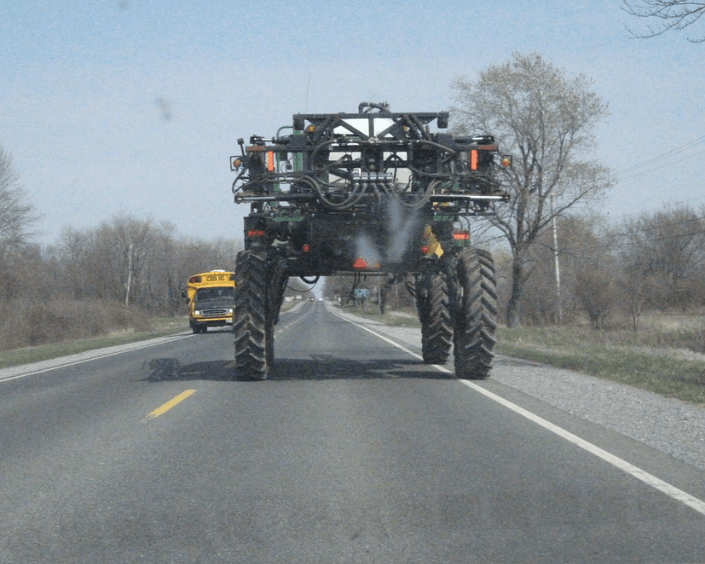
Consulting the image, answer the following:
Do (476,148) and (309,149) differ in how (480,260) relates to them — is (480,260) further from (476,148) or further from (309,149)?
(309,149)

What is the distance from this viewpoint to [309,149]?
11.9 metres

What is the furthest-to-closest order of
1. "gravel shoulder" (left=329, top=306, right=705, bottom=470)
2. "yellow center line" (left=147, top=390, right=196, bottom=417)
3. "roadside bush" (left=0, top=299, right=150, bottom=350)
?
"roadside bush" (left=0, top=299, right=150, bottom=350) < "yellow center line" (left=147, top=390, right=196, bottom=417) < "gravel shoulder" (left=329, top=306, right=705, bottom=470)

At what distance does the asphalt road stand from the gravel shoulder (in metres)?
0.35

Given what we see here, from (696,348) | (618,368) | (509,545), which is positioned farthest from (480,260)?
(696,348)

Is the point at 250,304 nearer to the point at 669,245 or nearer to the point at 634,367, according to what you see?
the point at 634,367

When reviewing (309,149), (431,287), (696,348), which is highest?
(309,149)

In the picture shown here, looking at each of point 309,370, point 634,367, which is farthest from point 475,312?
point 634,367

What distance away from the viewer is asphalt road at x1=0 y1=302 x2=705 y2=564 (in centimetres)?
491

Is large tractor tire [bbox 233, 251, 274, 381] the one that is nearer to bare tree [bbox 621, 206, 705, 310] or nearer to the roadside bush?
the roadside bush

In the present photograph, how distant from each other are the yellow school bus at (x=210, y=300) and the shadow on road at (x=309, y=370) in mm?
18970

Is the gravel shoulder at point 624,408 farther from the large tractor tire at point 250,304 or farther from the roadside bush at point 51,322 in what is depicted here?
the roadside bush at point 51,322

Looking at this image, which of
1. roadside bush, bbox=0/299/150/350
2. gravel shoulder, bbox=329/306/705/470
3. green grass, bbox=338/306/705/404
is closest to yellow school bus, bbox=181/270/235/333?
roadside bush, bbox=0/299/150/350

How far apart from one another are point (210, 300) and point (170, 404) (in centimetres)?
2790

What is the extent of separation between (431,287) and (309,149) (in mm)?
5119
